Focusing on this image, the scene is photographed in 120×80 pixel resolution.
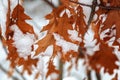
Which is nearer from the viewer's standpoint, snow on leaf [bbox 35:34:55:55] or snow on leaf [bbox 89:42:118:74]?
snow on leaf [bbox 35:34:55:55]

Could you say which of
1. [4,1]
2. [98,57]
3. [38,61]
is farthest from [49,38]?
[98,57]

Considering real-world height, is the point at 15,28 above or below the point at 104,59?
below

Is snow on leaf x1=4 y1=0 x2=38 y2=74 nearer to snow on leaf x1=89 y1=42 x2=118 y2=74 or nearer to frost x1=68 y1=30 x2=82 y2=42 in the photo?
frost x1=68 y1=30 x2=82 y2=42

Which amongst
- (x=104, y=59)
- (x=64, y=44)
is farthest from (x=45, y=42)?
(x=104, y=59)

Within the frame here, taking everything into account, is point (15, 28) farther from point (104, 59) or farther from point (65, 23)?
point (104, 59)

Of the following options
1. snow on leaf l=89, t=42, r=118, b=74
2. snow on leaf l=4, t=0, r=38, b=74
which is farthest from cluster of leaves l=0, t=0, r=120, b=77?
snow on leaf l=89, t=42, r=118, b=74

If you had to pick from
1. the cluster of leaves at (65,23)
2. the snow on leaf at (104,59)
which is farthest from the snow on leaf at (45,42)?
the snow on leaf at (104,59)

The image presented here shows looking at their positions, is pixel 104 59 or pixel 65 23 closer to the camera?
pixel 65 23

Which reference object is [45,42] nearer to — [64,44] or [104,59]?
[64,44]
